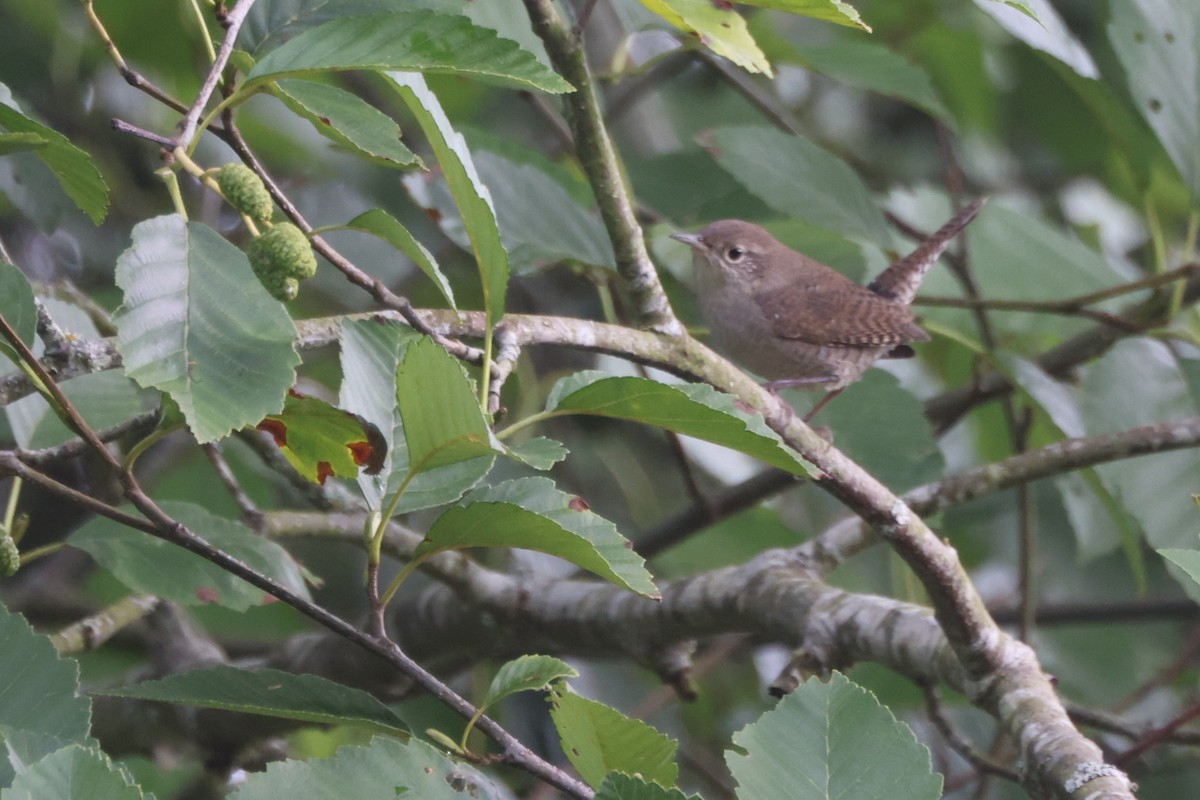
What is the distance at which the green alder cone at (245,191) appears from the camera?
61.5 inches

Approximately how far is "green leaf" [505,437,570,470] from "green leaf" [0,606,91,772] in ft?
2.00

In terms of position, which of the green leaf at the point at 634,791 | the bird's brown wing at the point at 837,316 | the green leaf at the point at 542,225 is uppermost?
the green leaf at the point at 634,791

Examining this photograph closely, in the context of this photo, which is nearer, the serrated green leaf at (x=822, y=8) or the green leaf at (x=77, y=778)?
the green leaf at (x=77, y=778)

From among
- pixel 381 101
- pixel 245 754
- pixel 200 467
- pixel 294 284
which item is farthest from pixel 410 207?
pixel 294 284

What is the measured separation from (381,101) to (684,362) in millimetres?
3165

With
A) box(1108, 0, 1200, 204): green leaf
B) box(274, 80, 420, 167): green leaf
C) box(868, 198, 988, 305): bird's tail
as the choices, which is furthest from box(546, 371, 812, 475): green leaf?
box(868, 198, 988, 305): bird's tail

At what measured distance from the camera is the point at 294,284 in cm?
155

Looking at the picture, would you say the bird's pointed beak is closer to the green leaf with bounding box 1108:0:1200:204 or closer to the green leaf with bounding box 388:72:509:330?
the green leaf with bounding box 1108:0:1200:204

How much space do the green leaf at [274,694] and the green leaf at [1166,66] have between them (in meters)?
2.70

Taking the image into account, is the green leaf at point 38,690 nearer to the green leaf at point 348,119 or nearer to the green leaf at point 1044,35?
the green leaf at point 348,119

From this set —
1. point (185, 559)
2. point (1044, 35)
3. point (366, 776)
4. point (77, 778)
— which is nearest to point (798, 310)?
point (1044, 35)

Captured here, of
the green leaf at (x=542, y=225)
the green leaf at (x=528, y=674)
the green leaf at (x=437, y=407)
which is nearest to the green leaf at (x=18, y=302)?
the green leaf at (x=437, y=407)

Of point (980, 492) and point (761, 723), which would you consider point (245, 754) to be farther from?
point (761, 723)

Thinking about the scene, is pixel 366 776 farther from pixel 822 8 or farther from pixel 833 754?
pixel 822 8
